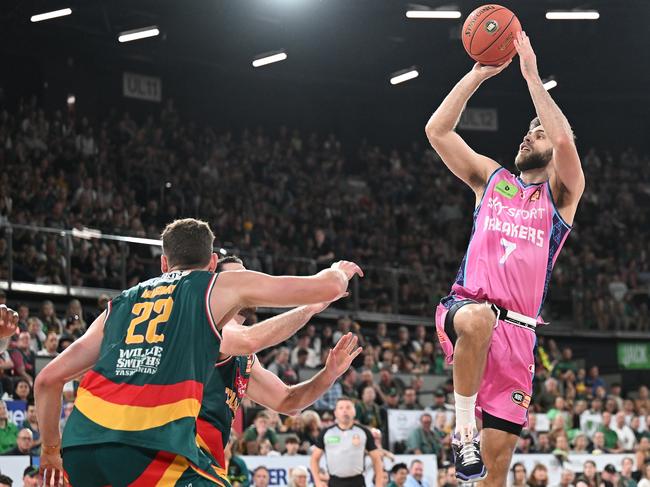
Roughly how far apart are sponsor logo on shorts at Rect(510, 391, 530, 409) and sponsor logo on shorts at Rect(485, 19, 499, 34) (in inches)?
94.3

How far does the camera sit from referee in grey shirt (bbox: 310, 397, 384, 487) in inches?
571

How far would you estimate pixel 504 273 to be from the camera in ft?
21.9

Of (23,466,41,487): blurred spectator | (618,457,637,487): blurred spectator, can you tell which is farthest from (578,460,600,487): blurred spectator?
(23,466,41,487): blurred spectator

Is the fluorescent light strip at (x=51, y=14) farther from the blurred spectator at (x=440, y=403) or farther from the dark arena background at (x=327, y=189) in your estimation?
the blurred spectator at (x=440, y=403)

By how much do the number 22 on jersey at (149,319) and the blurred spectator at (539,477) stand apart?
13.7 m

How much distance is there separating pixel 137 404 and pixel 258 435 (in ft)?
36.9

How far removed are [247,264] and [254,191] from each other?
5323mm

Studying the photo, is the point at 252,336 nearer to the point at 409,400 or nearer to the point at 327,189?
the point at 409,400

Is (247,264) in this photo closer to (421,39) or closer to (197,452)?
(421,39)

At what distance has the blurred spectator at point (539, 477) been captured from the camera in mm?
17481

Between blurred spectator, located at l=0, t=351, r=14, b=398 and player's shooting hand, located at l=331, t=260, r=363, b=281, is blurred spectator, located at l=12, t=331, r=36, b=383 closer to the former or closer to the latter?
blurred spectator, located at l=0, t=351, r=14, b=398

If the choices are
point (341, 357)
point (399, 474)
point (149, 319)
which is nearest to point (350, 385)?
point (399, 474)

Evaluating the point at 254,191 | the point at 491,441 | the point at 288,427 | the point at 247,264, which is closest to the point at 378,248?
the point at 254,191

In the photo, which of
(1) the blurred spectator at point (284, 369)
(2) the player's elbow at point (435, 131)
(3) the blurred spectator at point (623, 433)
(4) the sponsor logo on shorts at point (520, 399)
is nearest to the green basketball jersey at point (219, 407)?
(4) the sponsor logo on shorts at point (520, 399)
